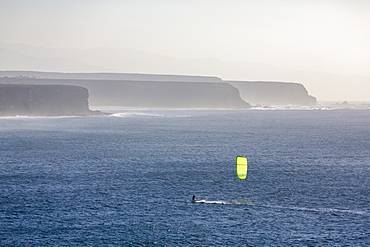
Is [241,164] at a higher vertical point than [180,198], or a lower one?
higher

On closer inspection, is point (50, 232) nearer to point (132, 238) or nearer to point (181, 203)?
point (132, 238)

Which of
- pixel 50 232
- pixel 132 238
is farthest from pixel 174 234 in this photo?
pixel 50 232

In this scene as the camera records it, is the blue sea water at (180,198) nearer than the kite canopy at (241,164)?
Yes

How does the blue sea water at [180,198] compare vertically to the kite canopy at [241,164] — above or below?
below

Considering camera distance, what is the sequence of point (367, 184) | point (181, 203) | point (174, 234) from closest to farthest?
point (174, 234) → point (181, 203) → point (367, 184)

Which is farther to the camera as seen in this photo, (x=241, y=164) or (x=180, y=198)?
(x=180, y=198)

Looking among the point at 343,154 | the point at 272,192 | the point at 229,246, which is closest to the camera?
the point at 229,246

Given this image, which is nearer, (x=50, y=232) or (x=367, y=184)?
(x=50, y=232)
